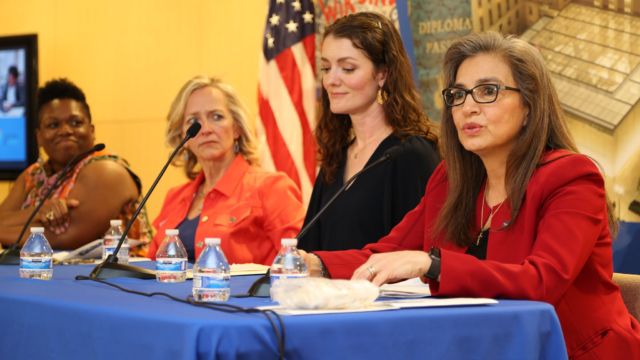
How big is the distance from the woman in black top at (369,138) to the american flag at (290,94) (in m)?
1.40

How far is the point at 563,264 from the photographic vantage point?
5.02 ft

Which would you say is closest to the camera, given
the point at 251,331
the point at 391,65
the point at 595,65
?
the point at 251,331

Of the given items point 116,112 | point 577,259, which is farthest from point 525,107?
point 116,112

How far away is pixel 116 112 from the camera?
584cm

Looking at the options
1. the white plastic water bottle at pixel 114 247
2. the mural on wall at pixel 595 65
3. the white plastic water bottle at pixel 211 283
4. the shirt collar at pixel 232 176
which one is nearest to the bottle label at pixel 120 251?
the white plastic water bottle at pixel 114 247

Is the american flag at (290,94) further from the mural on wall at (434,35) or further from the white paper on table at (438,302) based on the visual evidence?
the white paper on table at (438,302)

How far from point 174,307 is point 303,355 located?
30cm

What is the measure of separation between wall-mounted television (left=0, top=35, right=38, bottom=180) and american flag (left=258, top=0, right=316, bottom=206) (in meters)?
2.76

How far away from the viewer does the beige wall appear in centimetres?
523

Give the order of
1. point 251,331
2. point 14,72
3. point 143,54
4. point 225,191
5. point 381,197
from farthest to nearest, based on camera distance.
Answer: point 14,72
point 143,54
point 225,191
point 381,197
point 251,331

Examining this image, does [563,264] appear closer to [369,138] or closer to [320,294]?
[320,294]

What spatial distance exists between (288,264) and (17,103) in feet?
17.9

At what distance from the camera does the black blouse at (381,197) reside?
2635mm

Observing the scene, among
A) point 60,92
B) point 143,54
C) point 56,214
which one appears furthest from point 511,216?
point 143,54
